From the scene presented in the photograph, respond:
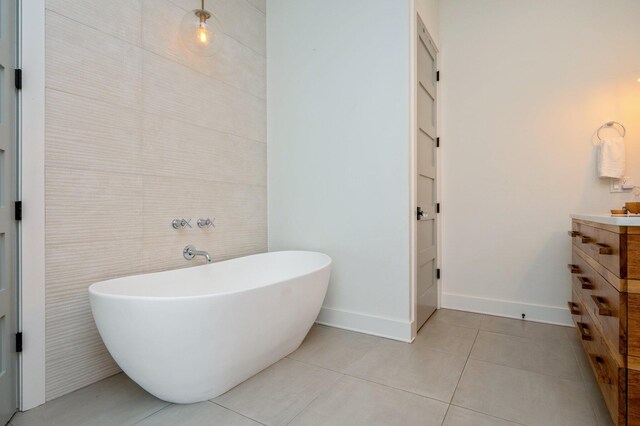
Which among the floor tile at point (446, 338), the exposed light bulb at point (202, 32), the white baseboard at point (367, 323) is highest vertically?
the exposed light bulb at point (202, 32)

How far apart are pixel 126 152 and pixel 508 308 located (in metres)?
2.98

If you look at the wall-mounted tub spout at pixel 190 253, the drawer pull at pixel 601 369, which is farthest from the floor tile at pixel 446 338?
the wall-mounted tub spout at pixel 190 253

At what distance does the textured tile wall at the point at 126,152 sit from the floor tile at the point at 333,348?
0.88 metres

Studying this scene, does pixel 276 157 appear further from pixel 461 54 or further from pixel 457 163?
pixel 461 54

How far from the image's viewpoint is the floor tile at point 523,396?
1435mm

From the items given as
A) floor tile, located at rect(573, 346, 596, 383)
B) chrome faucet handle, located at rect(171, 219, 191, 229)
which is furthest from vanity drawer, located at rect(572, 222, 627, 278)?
chrome faucet handle, located at rect(171, 219, 191, 229)

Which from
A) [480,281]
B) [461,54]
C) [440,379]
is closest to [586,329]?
[440,379]

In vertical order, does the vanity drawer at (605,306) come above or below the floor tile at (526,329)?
above

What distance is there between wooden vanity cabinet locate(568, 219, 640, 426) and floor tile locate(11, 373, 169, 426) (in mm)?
1793

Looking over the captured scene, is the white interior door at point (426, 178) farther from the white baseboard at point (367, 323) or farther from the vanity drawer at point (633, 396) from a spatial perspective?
the vanity drawer at point (633, 396)

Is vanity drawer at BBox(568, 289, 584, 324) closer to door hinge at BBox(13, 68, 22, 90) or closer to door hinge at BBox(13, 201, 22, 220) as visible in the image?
door hinge at BBox(13, 201, 22, 220)

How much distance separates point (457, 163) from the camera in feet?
9.63

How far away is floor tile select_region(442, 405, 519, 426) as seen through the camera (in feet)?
4.55

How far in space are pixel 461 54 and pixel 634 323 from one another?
99.2 inches
